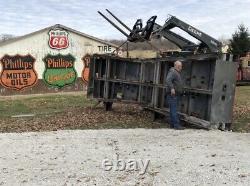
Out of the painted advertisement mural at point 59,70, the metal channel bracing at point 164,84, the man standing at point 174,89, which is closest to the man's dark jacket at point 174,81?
the man standing at point 174,89

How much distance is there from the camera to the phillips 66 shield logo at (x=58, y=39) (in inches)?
1123

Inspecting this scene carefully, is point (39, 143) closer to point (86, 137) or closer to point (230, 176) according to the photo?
point (86, 137)

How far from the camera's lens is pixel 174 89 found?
12070 millimetres

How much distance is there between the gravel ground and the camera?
23.7 ft

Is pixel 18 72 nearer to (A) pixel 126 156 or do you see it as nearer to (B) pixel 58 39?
(B) pixel 58 39

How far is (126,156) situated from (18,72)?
2032 cm

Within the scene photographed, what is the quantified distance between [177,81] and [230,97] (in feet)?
4.68

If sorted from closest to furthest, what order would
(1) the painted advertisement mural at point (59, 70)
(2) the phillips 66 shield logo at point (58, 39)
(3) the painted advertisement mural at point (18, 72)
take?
(3) the painted advertisement mural at point (18, 72), (2) the phillips 66 shield logo at point (58, 39), (1) the painted advertisement mural at point (59, 70)

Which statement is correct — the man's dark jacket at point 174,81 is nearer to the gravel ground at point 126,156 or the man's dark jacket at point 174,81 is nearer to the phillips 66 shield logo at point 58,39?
the gravel ground at point 126,156

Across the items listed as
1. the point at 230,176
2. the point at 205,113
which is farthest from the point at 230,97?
the point at 230,176

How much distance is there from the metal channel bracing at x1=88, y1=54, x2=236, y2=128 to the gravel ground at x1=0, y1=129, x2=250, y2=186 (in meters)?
0.78

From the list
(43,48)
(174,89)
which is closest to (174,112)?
(174,89)

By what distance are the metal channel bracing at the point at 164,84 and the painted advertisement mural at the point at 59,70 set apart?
1318 centimetres

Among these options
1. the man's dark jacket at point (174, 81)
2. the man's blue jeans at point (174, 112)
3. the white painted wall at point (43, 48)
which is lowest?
the man's blue jeans at point (174, 112)
